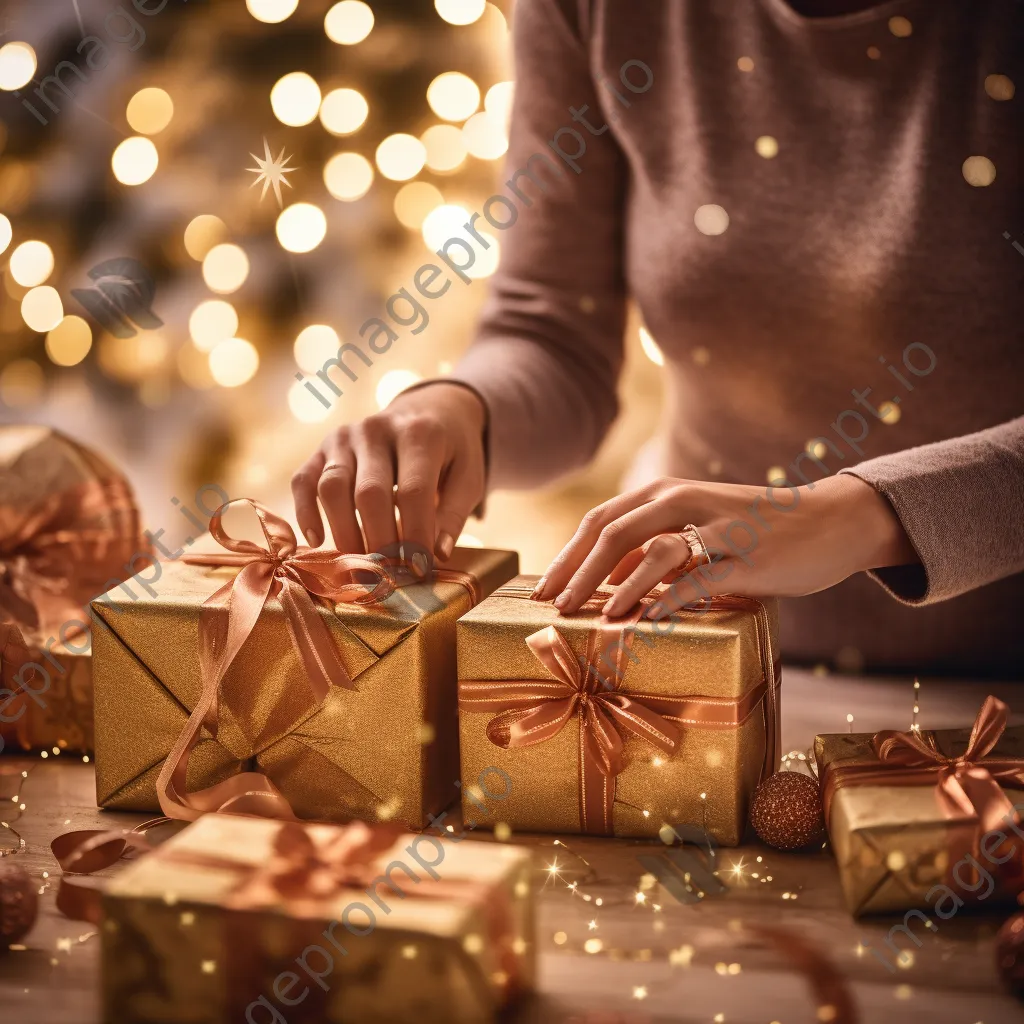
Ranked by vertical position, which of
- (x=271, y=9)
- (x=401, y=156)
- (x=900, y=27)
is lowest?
(x=401, y=156)

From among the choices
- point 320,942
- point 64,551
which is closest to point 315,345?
point 64,551

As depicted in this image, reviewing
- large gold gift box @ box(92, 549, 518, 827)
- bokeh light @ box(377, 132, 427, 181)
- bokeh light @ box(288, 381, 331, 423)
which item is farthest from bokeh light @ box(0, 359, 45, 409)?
large gold gift box @ box(92, 549, 518, 827)

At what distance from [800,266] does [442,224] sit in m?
0.95

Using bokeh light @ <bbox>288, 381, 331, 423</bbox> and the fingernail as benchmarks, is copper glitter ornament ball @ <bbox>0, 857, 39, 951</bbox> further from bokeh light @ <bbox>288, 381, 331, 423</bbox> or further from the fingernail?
bokeh light @ <bbox>288, 381, 331, 423</bbox>

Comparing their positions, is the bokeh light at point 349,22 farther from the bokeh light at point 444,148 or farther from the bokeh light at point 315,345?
the bokeh light at point 315,345

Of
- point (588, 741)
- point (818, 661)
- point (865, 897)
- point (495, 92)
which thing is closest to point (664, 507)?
point (588, 741)

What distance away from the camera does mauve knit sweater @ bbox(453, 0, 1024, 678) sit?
1.12 meters

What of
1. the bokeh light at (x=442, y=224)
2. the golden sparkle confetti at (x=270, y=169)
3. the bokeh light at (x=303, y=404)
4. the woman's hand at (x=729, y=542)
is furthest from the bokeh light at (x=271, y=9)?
the woman's hand at (x=729, y=542)

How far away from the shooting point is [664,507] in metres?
0.91

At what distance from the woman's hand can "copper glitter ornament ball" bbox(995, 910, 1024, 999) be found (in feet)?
0.97

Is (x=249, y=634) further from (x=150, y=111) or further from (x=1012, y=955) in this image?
(x=150, y=111)

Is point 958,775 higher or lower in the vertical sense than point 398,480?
lower

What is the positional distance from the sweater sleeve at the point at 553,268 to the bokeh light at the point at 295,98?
52cm

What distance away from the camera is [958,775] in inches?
31.6
